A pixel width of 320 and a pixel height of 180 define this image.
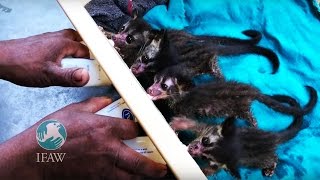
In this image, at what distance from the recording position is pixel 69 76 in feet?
3.08

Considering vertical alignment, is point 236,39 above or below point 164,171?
above

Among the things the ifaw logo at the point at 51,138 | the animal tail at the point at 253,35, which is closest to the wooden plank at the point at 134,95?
the ifaw logo at the point at 51,138

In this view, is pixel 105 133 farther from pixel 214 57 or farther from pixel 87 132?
pixel 214 57

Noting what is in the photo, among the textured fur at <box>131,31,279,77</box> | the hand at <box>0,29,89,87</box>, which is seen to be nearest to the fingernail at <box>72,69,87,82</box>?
the hand at <box>0,29,89,87</box>

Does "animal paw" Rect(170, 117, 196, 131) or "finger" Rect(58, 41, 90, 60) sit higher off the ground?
"finger" Rect(58, 41, 90, 60)

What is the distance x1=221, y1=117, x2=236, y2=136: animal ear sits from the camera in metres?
0.86

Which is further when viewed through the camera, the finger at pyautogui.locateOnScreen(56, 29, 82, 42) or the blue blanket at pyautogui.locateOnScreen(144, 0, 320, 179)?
the finger at pyautogui.locateOnScreen(56, 29, 82, 42)

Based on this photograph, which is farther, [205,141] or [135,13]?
[135,13]

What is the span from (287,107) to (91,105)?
0.38 meters

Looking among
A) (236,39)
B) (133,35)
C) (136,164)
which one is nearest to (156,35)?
(133,35)

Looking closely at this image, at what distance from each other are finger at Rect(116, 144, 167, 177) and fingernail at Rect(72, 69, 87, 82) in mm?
166

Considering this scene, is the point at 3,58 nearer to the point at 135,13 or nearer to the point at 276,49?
the point at 135,13

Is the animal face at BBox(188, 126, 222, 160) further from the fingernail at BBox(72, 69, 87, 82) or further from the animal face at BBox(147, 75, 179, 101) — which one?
the fingernail at BBox(72, 69, 87, 82)

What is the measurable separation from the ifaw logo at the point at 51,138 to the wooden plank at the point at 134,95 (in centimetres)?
14
